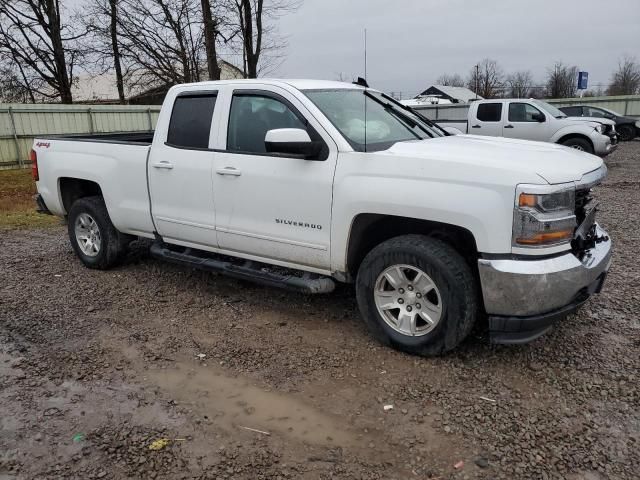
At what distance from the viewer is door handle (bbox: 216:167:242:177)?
4.52m

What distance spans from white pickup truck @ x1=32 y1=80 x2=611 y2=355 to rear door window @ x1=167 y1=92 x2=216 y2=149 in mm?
13

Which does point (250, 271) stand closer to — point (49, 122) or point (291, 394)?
point (291, 394)

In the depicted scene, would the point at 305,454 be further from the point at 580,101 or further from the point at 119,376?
the point at 580,101

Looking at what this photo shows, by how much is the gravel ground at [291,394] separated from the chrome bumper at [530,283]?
3.3 inches

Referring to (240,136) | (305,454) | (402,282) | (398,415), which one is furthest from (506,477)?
(240,136)

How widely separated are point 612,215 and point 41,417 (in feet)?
26.7

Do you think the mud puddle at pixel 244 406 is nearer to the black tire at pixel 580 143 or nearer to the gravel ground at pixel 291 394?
the gravel ground at pixel 291 394

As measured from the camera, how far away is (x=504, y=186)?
10.9 ft

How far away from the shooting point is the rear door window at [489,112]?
1508cm

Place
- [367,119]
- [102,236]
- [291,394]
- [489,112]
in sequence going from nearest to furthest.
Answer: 1. [291,394]
2. [367,119]
3. [102,236]
4. [489,112]

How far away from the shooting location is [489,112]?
50.0 ft

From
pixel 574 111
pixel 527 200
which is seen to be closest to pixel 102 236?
pixel 527 200

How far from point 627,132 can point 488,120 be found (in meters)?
10.8

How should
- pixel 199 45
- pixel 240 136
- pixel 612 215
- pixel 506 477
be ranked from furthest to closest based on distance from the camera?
pixel 199 45, pixel 612 215, pixel 240 136, pixel 506 477
